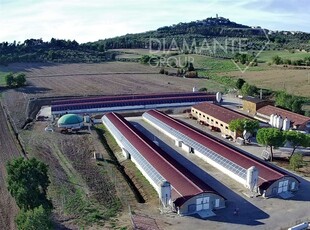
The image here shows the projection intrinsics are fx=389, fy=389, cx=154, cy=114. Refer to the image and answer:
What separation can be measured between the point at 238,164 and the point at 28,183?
744 inches

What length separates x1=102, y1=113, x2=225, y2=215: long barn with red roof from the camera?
1171 inches

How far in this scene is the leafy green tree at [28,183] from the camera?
26750 millimetres

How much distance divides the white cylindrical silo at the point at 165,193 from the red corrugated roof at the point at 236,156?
845 cm

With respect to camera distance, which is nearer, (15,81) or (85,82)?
(15,81)

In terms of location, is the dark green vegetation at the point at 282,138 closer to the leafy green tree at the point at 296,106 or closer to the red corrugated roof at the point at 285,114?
the red corrugated roof at the point at 285,114

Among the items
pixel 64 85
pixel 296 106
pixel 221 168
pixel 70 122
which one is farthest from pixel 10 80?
pixel 221 168

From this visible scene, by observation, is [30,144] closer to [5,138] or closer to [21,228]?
[5,138]

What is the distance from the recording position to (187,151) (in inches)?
1754

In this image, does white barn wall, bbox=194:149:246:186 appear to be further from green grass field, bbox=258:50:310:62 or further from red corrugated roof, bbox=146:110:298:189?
green grass field, bbox=258:50:310:62

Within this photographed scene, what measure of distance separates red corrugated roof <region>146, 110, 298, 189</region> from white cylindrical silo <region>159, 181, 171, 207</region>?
8453mm

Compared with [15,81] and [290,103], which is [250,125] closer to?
[290,103]

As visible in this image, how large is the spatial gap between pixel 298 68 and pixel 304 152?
57282 millimetres

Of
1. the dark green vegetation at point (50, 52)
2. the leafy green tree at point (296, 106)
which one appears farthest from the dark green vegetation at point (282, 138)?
the dark green vegetation at point (50, 52)

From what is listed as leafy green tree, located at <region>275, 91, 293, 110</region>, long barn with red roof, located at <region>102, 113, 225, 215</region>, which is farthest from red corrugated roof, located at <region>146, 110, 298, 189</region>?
leafy green tree, located at <region>275, 91, 293, 110</region>
